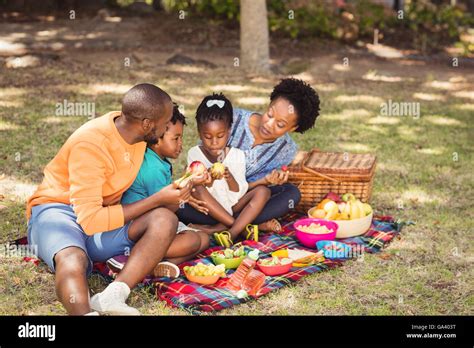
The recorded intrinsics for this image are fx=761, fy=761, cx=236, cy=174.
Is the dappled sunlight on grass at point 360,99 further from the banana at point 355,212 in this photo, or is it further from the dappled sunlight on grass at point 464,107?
the banana at point 355,212

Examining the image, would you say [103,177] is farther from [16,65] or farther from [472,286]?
[16,65]

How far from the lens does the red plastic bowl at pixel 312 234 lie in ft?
16.4

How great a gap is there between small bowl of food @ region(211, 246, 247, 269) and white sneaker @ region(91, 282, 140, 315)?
805 millimetres

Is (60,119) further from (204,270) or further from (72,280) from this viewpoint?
(72,280)

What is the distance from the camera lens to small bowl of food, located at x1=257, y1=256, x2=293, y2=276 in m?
4.56

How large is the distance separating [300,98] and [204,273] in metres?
1.53

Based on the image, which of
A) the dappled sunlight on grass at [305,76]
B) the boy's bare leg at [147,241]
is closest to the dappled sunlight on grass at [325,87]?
the dappled sunlight on grass at [305,76]

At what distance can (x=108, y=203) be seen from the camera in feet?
14.3

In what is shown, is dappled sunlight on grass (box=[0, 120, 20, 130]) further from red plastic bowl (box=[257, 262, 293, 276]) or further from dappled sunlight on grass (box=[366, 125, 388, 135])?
red plastic bowl (box=[257, 262, 293, 276])

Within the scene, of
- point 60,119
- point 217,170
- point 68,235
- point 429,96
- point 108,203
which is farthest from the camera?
point 429,96

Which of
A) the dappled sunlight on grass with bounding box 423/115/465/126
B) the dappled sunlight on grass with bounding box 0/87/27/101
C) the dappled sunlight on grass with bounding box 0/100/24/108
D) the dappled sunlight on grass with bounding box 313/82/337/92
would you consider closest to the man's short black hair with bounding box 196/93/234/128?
the dappled sunlight on grass with bounding box 0/100/24/108

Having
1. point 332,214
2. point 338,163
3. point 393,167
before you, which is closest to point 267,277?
point 332,214

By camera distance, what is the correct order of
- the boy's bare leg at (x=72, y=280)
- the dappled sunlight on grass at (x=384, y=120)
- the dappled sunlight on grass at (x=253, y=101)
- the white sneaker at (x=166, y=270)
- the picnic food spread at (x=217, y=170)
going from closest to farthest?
the boy's bare leg at (x=72, y=280), the white sneaker at (x=166, y=270), the picnic food spread at (x=217, y=170), the dappled sunlight on grass at (x=384, y=120), the dappled sunlight on grass at (x=253, y=101)
